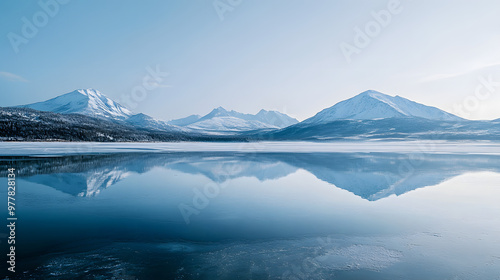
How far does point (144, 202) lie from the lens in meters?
14.4

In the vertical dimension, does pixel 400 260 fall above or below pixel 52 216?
below

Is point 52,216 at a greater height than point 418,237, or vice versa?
point 52,216

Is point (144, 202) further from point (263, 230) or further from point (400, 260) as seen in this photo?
point (400, 260)

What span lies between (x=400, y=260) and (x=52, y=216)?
12.4 meters

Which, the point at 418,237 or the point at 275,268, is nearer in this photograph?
the point at 275,268

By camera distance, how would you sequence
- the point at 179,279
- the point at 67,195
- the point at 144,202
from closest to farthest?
the point at 179,279 → the point at 144,202 → the point at 67,195

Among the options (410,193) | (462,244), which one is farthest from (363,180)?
(462,244)

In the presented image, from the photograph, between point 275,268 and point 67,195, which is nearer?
point 275,268

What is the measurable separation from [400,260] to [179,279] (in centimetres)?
585

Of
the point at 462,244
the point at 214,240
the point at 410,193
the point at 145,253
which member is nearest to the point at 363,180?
the point at 410,193

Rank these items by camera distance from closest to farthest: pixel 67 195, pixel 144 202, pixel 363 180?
1. pixel 144 202
2. pixel 67 195
3. pixel 363 180

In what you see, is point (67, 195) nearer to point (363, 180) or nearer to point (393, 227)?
point (393, 227)

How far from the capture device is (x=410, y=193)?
17.8 meters

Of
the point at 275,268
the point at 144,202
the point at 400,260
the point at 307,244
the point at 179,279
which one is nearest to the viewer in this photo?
the point at 179,279
